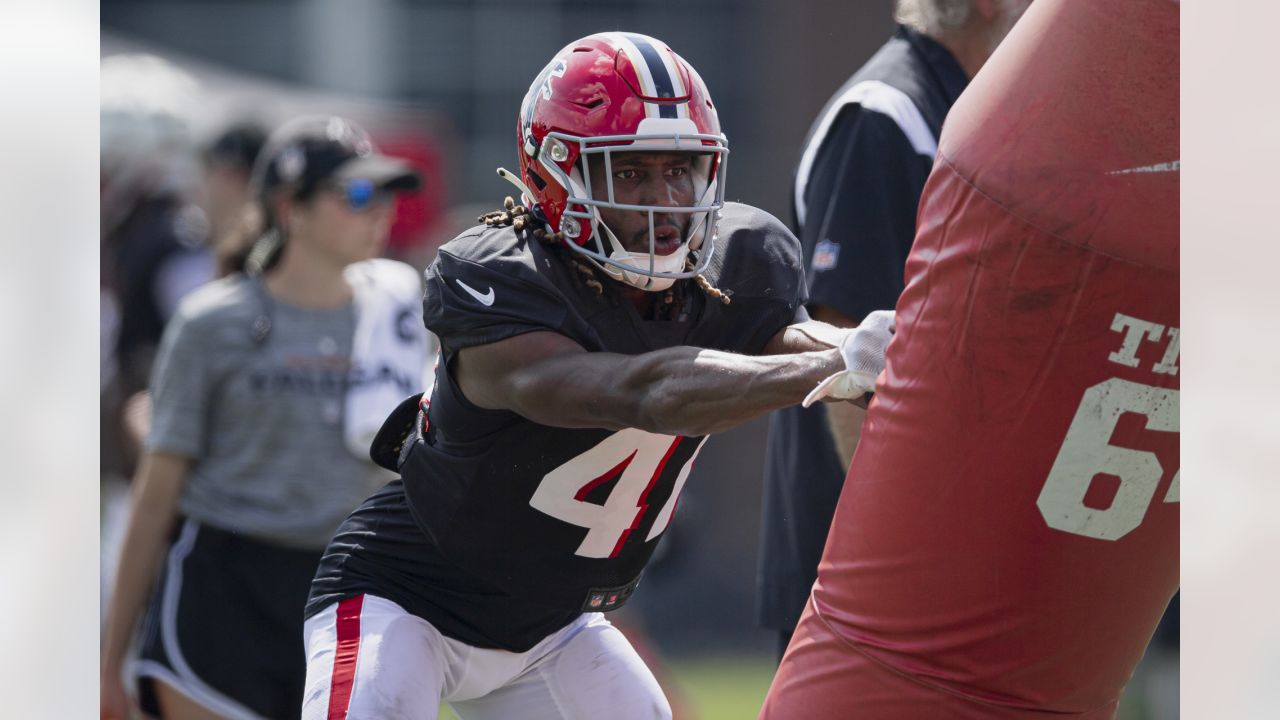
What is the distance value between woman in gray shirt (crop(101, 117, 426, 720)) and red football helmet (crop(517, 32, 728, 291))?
5.19ft

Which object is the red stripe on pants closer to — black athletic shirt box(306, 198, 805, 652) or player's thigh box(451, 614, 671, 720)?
black athletic shirt box(306, 198, 805, 652)

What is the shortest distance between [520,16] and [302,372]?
7.73 meters

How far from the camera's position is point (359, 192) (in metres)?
4.26

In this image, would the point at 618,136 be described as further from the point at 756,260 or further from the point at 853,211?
the point at 853,211

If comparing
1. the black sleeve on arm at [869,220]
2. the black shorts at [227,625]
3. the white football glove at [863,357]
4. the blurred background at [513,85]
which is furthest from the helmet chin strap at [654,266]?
the blurred background at [513,85]

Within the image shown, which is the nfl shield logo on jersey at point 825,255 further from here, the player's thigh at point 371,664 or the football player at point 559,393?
the player's thigh at point 371,664

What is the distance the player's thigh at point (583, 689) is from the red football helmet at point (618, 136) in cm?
70

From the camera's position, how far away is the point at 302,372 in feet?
13.2

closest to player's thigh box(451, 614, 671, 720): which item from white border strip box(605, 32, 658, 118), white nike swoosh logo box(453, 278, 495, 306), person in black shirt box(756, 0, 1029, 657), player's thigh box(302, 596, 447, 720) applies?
player's thigh box(302, 596, 447, 720)

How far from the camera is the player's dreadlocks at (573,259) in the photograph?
8.07ft

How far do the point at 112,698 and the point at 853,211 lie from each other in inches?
87.8

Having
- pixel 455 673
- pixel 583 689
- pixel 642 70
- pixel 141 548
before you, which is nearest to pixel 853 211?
pixel 642 70
